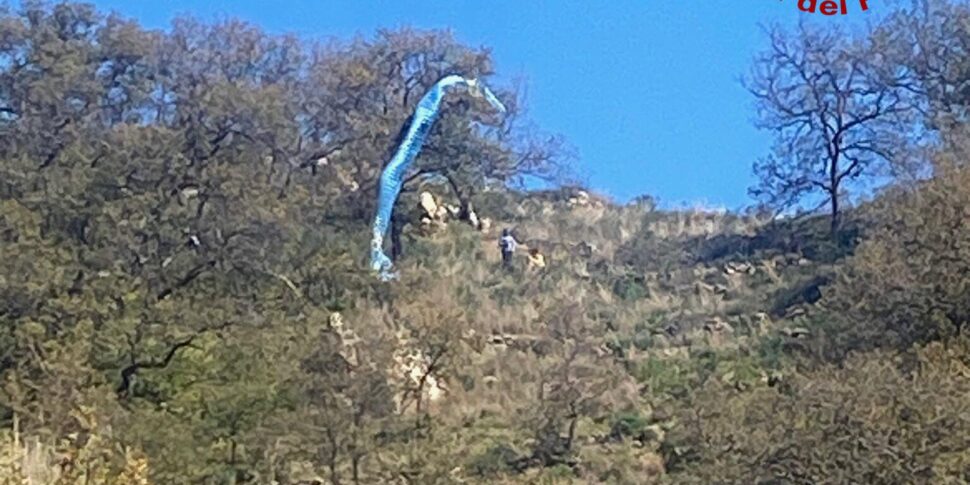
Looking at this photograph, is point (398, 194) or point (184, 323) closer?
point (184, 323)

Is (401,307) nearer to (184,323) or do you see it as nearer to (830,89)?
(184,323)

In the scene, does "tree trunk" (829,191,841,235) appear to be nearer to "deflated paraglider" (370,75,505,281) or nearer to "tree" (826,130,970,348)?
"deflated paraglider" (370,75,505,281)

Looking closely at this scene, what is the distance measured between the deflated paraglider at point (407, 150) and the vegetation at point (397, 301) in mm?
471

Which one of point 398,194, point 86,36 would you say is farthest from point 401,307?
point 86,36

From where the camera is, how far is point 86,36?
1150 inches

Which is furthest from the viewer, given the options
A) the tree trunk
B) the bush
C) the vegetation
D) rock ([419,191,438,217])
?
rock ([419,191,438,217])

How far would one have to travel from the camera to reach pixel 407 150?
2945cm

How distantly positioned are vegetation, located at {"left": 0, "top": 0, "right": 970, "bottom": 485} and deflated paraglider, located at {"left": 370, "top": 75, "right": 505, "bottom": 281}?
0.47m

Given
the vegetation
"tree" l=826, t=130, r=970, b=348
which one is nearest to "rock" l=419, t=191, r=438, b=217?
the vegetation

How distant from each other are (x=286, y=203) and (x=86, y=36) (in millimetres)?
9923

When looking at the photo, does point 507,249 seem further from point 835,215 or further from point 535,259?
point 835,215

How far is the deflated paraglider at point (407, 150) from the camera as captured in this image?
28547 mm

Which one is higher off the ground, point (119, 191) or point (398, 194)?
point (398, 194)

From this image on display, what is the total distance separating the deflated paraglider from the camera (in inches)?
1124
